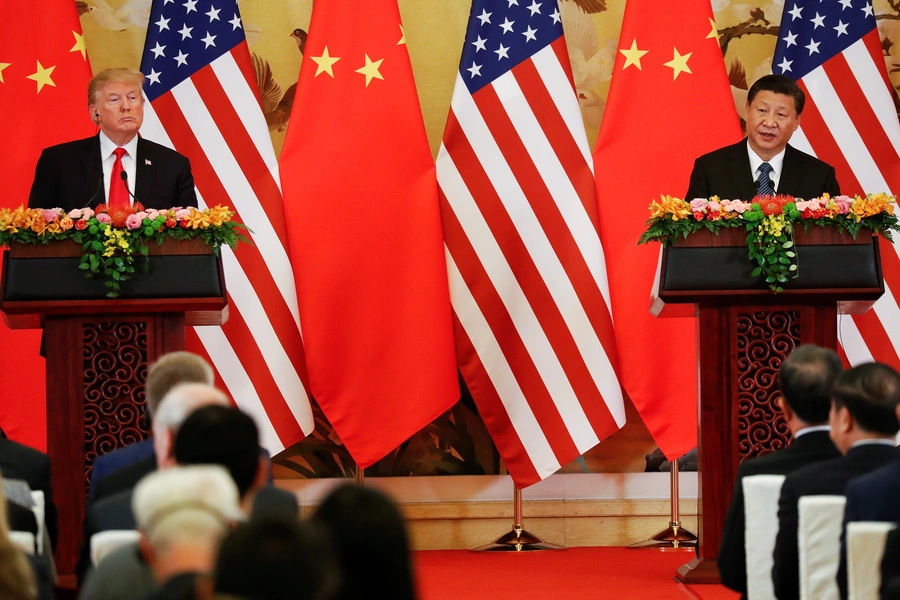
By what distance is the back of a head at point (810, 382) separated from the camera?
341cm

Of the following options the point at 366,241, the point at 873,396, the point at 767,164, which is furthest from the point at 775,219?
the point at 366,241

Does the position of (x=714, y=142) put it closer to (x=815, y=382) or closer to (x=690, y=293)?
(x=690, y=293)

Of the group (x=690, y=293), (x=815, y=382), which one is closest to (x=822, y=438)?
(x=815, y=382)

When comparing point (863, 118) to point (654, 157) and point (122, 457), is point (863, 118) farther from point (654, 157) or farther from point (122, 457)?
point (122, 457)

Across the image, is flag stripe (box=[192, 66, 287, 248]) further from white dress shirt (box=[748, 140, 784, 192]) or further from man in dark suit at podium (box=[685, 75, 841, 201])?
white dress shirt (box=[748, 140, 784, 192])

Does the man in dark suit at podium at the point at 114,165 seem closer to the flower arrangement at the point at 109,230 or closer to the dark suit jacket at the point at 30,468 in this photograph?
the flower arrangement at the point at 109,230

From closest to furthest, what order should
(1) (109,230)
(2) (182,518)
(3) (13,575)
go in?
(2) (182,518), (3) (13,575), (1) (109,230)

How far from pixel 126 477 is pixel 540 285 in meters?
4.03

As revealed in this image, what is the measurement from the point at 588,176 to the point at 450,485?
6.18ft

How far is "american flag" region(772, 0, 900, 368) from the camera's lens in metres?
7.11

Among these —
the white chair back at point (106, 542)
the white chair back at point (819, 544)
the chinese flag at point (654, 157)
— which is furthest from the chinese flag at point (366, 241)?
the white chair back at point (106, 542)

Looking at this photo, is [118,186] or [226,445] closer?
[226,445]

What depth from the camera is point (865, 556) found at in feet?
8.78

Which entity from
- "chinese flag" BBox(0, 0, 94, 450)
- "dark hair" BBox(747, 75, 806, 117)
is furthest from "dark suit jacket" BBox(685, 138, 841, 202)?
"chinese flag" BBox(0, 0, 94, 450)
